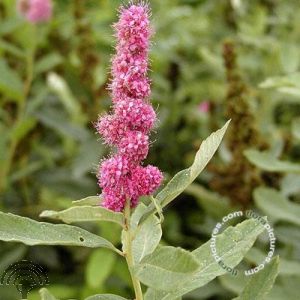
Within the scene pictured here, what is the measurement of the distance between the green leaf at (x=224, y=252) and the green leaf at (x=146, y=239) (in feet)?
0.26

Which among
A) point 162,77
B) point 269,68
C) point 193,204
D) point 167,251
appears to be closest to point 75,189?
point 193,204

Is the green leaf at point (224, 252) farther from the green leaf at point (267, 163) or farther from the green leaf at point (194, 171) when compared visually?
the green leaf at point (267, 163)

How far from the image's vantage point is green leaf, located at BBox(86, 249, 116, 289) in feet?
7.66

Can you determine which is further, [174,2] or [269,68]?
[174,2]

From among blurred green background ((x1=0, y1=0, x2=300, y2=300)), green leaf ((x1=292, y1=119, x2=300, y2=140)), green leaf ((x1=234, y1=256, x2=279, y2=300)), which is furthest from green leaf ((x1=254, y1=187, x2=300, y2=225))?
green leaf ((x1=234, y1=256, x2=279, y2=300))

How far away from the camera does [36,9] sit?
9.55 feet

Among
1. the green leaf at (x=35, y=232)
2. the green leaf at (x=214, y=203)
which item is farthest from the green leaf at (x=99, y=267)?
the green leaf at (x=35, y=232)

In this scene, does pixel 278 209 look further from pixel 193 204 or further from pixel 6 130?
pixel 6 130

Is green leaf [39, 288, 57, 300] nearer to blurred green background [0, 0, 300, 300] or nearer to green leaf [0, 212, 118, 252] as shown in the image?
green leaf [0, 212, 118, 252]

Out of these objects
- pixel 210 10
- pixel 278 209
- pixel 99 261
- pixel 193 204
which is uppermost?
pixel 210 10

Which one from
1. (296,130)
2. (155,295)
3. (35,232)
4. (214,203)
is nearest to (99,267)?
(214,203)

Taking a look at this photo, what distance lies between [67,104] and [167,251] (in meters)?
2.09

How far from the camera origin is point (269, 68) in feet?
10.6

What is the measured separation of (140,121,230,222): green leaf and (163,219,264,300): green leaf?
0.15m
